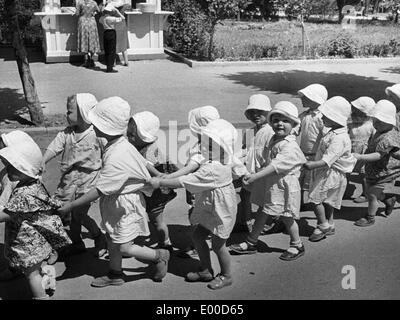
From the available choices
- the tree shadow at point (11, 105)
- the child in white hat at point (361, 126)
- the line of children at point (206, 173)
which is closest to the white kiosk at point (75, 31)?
the tree shadow at point (11, 105)

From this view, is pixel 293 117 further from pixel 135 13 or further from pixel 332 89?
pixel 135 13

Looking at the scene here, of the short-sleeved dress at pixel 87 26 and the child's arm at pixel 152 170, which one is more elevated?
the short-sleeved dress at pixel 87 26

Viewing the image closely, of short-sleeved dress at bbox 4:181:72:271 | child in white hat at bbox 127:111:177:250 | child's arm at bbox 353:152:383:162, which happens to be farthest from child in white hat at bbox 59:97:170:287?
child's arm at bbox 353:152:383:162

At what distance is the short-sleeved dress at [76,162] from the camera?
517cm

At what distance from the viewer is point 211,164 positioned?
4.54 meters

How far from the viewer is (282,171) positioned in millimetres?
5043

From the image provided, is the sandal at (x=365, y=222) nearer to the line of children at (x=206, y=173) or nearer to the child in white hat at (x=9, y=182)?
the line of children at (x=206, y=173)

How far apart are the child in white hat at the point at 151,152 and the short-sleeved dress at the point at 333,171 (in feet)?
4.72

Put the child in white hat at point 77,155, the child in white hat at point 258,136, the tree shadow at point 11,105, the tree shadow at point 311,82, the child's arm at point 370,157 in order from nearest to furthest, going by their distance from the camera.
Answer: the child in white hat at point 77,155 < the child in white hat at point 258,136 < the child's arm at point 370,157 < the tree shadow at point 11,105 < the tree shadow at point 311,82

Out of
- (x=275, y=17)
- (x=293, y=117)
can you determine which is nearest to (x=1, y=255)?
(x=293, y=117)

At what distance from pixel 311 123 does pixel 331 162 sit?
82 cm

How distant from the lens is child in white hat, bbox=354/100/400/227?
594cm

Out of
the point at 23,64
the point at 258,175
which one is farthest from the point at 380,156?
the point at 23,64
